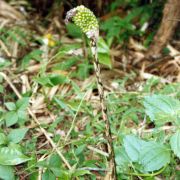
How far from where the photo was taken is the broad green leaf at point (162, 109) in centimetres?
119

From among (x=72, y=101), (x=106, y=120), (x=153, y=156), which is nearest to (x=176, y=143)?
(x=153, y=156)

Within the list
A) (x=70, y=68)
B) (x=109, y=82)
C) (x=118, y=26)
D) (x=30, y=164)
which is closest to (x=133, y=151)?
(x=30, y=164)

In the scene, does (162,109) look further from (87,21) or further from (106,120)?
(87,21)

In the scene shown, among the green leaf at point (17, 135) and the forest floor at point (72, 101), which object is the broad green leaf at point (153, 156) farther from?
the green leaf at point (17, 135)

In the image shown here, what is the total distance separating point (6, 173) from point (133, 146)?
1.17 feet

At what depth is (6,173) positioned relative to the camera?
3.95 feet

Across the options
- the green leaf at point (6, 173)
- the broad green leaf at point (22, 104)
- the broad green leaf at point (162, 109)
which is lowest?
the green leaf at point (6, 173)

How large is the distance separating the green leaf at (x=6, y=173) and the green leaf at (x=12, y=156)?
21 millimetres

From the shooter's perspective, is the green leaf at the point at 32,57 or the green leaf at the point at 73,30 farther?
the green leaf at the point at 73,30

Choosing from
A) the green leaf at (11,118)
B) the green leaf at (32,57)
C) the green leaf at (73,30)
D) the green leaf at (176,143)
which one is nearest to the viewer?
the green leaf at (176,143)

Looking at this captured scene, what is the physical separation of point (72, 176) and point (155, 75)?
3.24 feet

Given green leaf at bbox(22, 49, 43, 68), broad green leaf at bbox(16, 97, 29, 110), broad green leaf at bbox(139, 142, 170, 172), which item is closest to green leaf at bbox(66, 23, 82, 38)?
green leaf at bbox(22, 49, 43, 68)

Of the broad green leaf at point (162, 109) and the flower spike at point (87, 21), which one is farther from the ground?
the flower spike at point (87, 21)

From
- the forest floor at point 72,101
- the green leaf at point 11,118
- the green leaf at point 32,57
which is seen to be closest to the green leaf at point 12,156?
the forest floor at point 72,101
